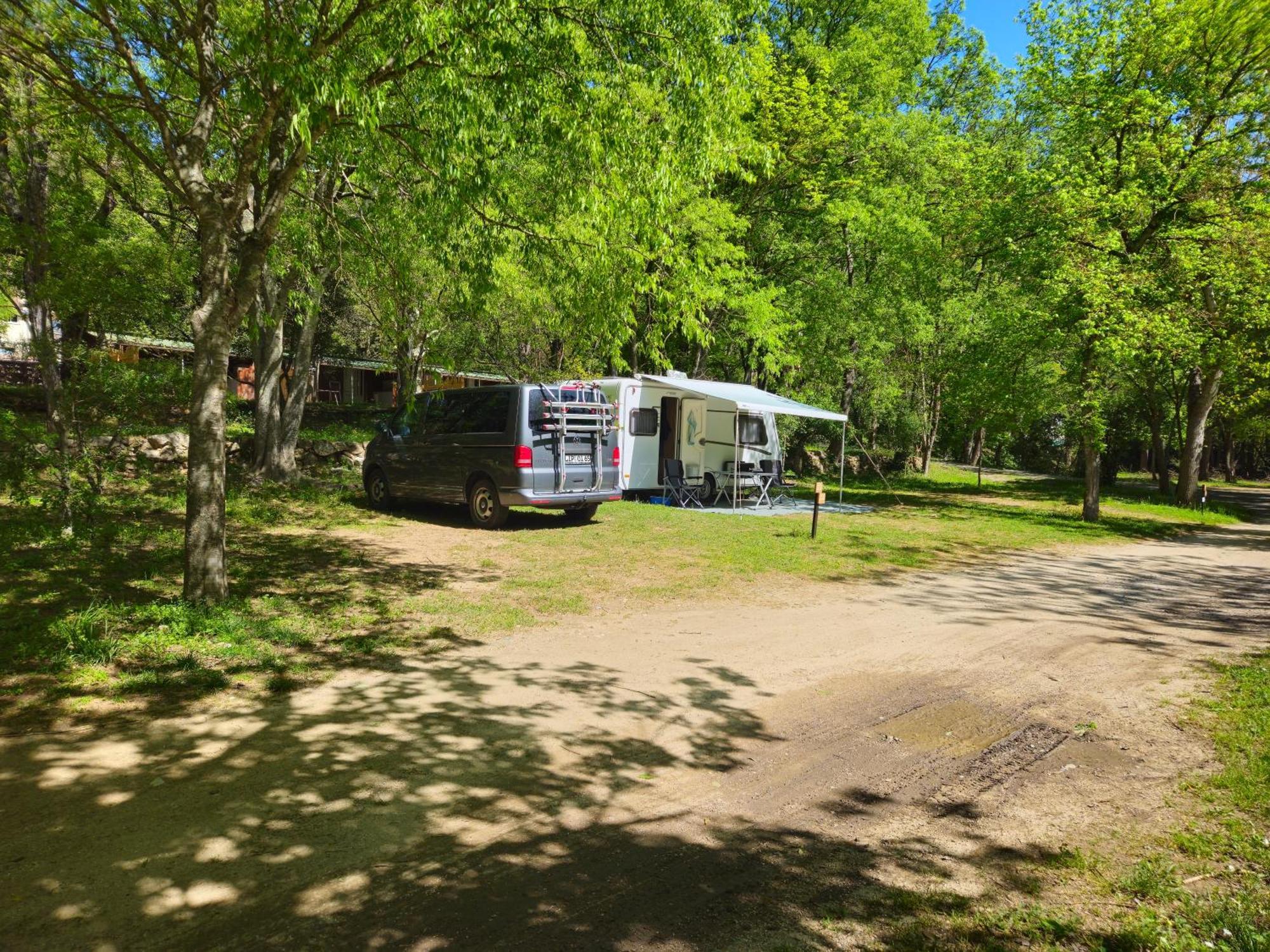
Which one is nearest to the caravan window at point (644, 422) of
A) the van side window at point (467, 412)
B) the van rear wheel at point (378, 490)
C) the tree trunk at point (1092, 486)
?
the van side window at point (467, 412)

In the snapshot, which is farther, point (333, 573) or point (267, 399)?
point (267, 399)

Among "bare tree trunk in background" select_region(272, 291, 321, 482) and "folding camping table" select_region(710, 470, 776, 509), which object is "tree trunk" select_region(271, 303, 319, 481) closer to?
"bare tree trunk in background" select_region(272, 291, 321, 482)

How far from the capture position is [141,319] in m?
8.05

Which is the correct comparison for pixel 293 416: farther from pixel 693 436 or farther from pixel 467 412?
pixel 693 436

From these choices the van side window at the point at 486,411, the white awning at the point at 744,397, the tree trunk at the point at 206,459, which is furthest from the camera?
the white awning at the point at 744,397

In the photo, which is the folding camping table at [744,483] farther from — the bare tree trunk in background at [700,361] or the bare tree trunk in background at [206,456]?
the bare tree trunk in background at [206,456]

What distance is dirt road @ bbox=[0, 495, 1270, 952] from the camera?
255 cm

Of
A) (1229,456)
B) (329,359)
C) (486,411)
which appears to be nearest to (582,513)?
→ (486,411)

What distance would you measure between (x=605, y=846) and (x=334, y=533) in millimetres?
7996

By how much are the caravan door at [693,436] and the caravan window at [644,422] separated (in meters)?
0.92

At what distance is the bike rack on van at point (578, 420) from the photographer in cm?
1058

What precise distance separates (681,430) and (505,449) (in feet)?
21.6

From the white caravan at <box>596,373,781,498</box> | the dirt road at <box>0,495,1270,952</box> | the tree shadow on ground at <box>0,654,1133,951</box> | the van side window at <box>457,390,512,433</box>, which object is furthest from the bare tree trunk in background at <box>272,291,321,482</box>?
the tree shadow on ground at <box>0,654,1133,951</box>

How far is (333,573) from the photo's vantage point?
25.0 feet
